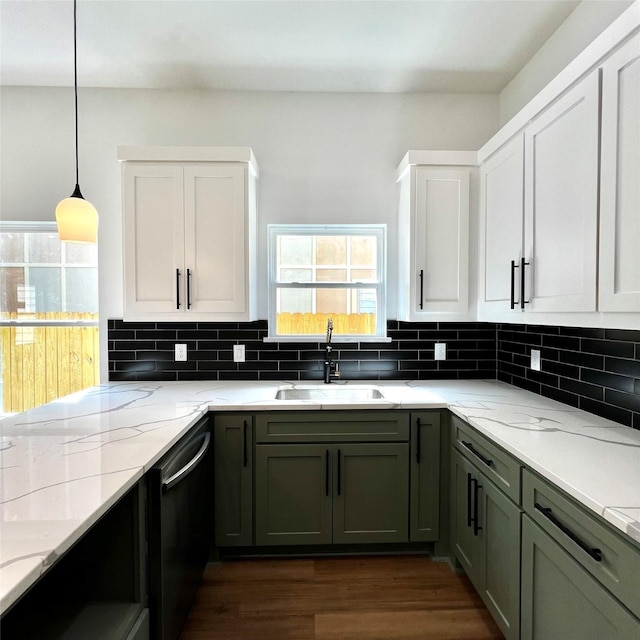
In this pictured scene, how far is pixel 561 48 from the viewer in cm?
204

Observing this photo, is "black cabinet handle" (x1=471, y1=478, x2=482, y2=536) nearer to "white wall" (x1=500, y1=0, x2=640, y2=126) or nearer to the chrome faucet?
the chrome faucet

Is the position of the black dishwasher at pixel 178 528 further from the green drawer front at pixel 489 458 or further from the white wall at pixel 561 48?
the white wall at pixel 561 48

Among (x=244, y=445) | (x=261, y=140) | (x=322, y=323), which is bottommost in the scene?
(x=244, y=445)

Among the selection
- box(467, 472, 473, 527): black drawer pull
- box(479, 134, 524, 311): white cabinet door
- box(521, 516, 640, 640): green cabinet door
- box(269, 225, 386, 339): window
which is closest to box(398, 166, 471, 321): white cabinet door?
box(479, 134, 524, 311): white cabinet door

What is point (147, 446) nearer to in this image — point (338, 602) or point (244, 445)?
point (244, 445)

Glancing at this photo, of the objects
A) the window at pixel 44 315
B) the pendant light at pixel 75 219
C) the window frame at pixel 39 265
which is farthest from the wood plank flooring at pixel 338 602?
the window frame at pixel 39 265

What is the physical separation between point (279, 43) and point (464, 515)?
2577 mm

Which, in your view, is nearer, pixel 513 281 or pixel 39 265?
pixel 513 281

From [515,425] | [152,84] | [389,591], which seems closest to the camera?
[515,425]

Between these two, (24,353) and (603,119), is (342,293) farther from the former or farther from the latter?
(24,353)

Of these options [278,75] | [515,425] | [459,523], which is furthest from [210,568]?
[278,75]

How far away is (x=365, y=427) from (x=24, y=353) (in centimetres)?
229

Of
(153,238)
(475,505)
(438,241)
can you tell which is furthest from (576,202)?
(153,238)

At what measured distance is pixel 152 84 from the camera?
256 centimetres
